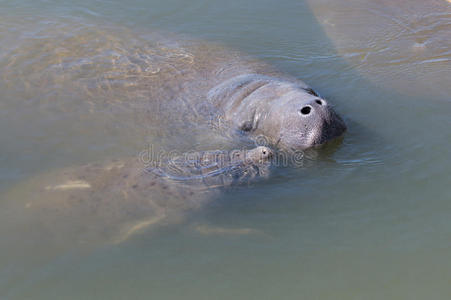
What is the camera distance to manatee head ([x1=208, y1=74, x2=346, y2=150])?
583 centimetres

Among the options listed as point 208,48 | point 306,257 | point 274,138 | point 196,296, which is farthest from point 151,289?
point 208,48

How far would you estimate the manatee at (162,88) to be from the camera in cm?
611

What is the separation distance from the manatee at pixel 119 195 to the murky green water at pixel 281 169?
17 cm

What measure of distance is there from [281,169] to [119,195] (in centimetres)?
199

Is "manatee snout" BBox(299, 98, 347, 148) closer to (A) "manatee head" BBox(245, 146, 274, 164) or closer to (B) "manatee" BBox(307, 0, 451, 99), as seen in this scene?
(A) "manatee head" BBox(245, 146, 274, 164)

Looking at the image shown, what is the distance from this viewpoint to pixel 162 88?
7.46 metres

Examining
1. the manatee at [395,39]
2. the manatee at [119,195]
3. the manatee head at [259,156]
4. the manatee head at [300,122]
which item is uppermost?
the manatee at [395,39]

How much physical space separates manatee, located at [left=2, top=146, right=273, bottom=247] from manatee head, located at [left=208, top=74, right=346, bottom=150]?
23.1 inches

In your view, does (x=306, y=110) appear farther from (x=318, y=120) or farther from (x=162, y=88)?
(x=162, y=88)

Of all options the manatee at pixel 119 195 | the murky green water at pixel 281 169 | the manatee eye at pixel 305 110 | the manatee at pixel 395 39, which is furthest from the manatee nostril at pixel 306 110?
the manatee at pixel 395 39

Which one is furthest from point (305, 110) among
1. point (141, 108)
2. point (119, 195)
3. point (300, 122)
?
point (141, 108)

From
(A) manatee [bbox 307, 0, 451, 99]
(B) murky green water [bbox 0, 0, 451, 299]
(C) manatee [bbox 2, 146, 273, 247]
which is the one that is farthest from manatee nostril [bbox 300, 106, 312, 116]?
(A) manatee [bbox 307, 0, 451, 99]

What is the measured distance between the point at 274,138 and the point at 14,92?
4292mm

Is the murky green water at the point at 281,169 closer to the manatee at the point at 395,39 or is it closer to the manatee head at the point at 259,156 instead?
the manatee at the point at 395,39
